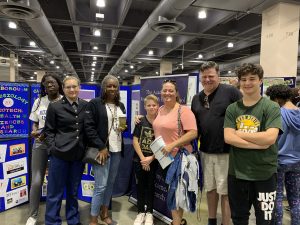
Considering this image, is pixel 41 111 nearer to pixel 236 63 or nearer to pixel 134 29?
pixel 134 29

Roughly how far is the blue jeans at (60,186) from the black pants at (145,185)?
58cm

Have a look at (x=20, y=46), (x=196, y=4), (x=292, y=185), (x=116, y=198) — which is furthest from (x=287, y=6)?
(x=20, y=46)

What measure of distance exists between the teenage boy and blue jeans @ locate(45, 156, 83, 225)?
1.46m

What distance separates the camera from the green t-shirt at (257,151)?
175 centimetres

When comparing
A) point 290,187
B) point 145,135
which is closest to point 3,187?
point 145,135

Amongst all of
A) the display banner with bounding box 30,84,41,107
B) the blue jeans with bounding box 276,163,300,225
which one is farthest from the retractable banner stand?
the display banner with bounding box 30,84,41,107

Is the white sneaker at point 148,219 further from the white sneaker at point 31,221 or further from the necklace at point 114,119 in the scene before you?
the white sneaker at point 31,221

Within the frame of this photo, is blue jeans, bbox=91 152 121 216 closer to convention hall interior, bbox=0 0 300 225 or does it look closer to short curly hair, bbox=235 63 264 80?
convention hall interior, bbox=0 0 300 225

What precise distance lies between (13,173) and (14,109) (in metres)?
0.75

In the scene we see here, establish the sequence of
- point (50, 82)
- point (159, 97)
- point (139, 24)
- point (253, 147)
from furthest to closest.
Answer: point (139, 24), point (159, 97), point (50, 82), point (253, 147)

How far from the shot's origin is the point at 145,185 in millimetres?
2701

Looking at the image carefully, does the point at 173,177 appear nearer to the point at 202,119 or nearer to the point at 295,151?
the point at 202,119

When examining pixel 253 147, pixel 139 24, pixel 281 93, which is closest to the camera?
pixel 253 147

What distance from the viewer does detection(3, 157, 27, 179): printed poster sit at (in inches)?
118
